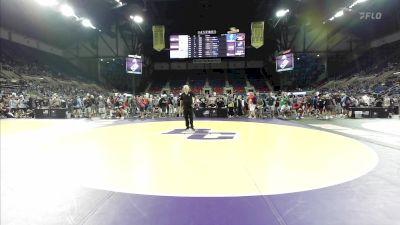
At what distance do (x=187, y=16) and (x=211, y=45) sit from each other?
34.6 ft

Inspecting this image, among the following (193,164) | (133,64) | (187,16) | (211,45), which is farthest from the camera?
(187,16)

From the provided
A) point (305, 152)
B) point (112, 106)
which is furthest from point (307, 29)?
point (305, 152)

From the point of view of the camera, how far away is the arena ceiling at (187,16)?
70.5 feet

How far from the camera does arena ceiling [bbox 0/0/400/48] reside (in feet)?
70.5

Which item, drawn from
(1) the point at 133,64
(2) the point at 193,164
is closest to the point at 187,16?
(1) the point at 133,64

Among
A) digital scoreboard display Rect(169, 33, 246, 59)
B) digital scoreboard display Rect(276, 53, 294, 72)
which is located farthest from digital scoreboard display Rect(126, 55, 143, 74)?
digital scoreboard display Rect(276, 53, 294, 72)

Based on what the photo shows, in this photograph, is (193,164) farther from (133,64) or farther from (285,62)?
(285,62)

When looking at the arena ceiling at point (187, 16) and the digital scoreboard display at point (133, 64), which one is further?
the digital scoreboard display at point (133, 64)

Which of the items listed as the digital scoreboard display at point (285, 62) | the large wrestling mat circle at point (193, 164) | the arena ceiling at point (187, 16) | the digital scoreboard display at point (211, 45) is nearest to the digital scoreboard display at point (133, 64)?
the arena ceiling at point (187, 16)

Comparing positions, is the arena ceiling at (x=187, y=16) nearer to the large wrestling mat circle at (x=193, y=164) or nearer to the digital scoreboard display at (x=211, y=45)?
the digital scoreboard display at (x=211, y=45)

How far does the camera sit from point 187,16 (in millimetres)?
30922

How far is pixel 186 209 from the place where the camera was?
2.75 m

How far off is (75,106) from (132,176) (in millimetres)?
14628

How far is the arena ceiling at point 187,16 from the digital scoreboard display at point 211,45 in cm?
453
